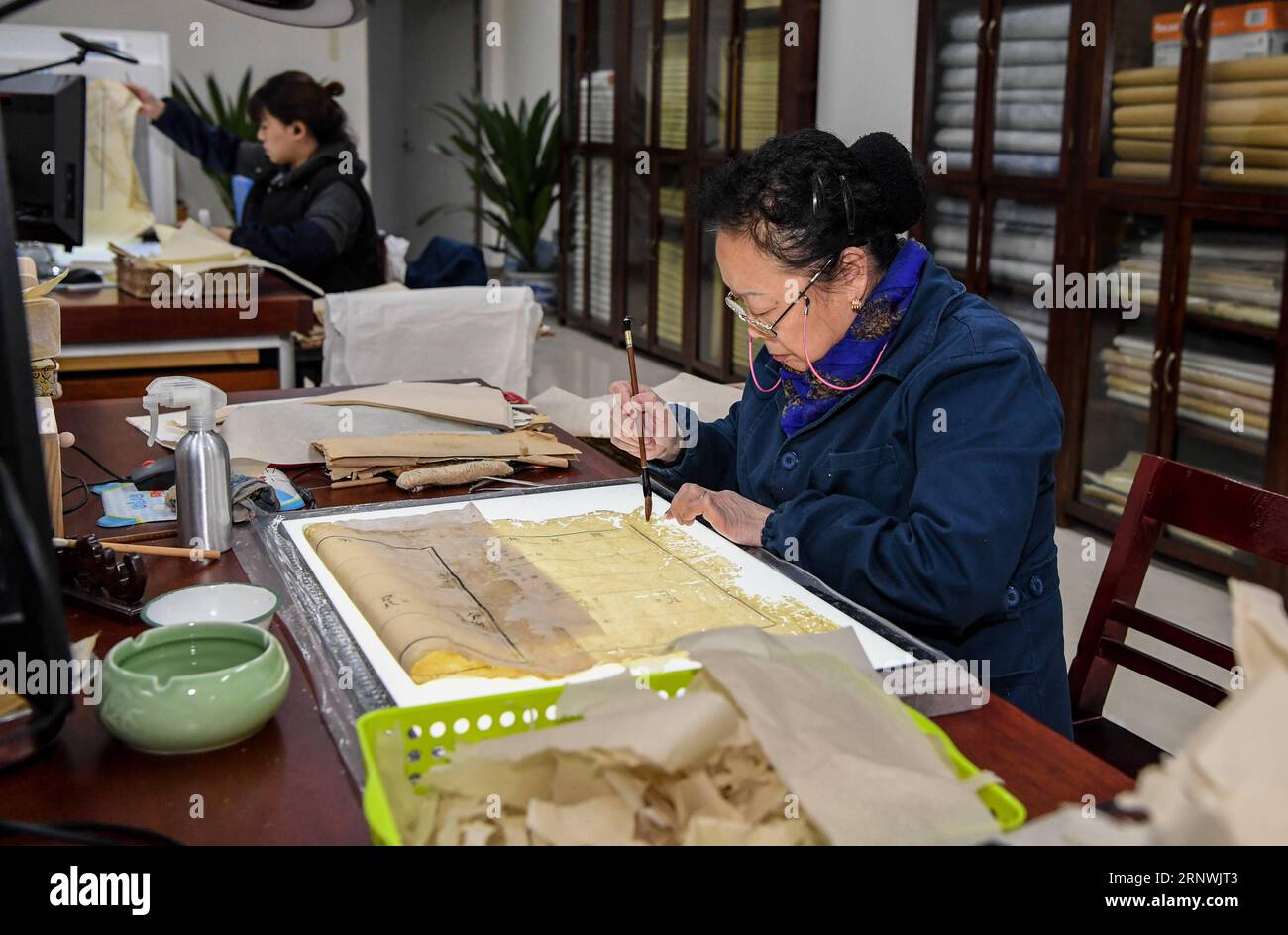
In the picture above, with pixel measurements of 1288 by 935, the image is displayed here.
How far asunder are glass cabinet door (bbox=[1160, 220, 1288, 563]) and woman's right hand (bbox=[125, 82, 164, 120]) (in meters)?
3.32

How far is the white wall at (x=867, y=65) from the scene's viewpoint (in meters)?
4.50

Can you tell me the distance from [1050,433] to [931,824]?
2.58 ft

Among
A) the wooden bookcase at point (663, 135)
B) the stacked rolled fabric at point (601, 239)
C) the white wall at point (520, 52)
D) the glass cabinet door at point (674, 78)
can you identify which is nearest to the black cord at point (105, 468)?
the wooden bookcase at point (663, 135)

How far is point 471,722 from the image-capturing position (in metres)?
0.92

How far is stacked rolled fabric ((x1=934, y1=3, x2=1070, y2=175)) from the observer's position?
3656 millimetres

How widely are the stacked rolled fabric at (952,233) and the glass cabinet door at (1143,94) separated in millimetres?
613

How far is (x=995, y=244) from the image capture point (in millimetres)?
3980

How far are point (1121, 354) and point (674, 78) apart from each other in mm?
2893

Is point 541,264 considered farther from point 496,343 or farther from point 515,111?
point 496,343

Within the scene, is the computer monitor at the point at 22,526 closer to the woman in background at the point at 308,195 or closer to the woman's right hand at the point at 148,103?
the woman in background at the point at 308,195

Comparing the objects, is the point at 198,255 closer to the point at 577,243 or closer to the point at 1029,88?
the point at 1029,88

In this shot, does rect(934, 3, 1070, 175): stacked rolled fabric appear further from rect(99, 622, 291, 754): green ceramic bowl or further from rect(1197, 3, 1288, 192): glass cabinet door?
rect(99, 622, 291, 754): green ceramic bowl

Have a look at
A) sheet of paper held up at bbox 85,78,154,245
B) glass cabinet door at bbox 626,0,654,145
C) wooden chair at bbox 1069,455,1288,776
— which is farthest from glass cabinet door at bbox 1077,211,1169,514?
sheet of paper held up at bbox 85,78,154,245
